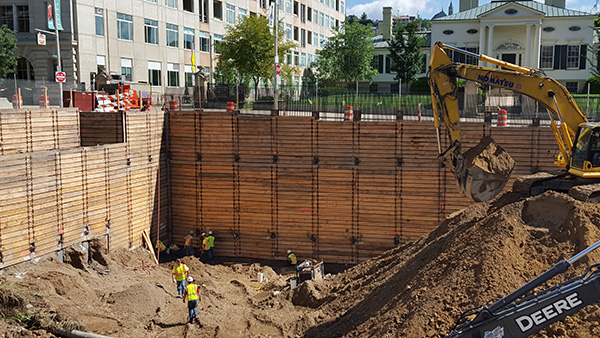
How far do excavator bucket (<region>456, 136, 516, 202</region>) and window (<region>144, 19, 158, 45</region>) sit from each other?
31.5 m

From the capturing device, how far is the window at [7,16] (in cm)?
3578

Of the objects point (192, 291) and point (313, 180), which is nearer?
point (192, 291)

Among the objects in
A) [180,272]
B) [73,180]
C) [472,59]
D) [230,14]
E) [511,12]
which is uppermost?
[230,14]

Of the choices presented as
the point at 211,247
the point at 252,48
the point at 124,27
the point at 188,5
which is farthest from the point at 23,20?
the point at 211,247

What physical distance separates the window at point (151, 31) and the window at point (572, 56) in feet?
104

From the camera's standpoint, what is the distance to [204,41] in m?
47.3

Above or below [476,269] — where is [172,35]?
above

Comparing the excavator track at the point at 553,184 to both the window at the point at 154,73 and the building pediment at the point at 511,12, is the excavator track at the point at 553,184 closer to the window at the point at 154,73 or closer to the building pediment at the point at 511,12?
the window at the point at 154,73

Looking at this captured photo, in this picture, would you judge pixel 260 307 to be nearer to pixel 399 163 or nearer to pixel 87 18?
pixel 399 163

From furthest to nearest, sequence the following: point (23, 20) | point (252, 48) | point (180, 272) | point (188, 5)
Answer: point (188, 5) < point (252, 48) < point (23, 20) < point (180, 272)

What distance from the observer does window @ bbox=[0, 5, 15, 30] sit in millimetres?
35781

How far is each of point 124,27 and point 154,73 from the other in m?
4.45

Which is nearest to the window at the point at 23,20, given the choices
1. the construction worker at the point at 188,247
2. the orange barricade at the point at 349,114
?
the construction worker at the point at 188,247

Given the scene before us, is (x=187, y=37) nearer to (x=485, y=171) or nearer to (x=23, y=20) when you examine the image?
(x=23, y=20)
